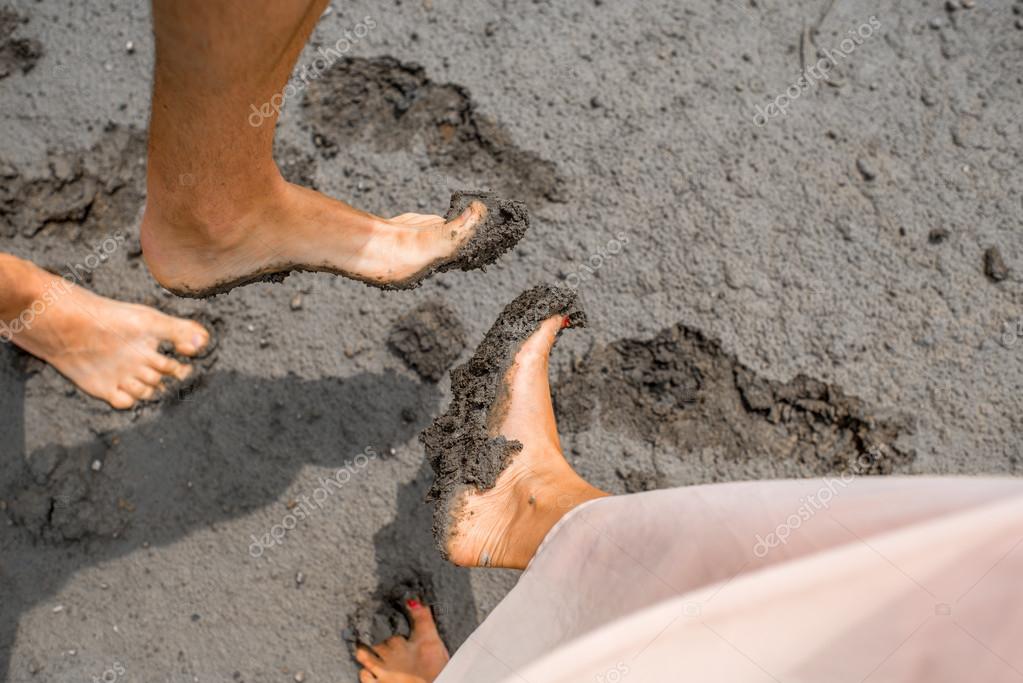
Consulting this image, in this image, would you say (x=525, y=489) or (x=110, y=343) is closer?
(x=525, y=489)

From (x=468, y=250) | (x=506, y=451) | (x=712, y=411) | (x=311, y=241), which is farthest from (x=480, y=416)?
(x=712, y=411)

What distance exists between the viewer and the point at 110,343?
2.18 m

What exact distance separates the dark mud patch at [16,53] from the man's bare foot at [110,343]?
0.68 meters

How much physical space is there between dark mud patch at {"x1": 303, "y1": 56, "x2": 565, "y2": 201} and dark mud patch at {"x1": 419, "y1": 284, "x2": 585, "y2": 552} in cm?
49

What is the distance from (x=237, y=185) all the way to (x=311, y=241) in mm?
230

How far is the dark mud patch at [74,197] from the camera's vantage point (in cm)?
229

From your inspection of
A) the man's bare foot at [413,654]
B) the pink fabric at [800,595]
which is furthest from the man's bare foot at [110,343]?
the pink fabric at [800,595]

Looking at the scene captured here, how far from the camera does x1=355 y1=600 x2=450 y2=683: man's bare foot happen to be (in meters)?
2.10

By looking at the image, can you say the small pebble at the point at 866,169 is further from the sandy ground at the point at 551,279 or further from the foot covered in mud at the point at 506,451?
the foot covered in mud at the point at 506,451

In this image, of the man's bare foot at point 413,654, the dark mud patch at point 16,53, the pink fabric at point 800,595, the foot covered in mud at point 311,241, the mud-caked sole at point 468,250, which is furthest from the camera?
the dark mud patch at point 16,53

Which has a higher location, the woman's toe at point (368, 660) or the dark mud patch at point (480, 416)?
the dark mud patch at point (480, 416)

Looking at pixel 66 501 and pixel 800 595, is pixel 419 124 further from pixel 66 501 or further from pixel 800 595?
pixel 800 595

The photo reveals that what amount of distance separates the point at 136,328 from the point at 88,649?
3.03 feet

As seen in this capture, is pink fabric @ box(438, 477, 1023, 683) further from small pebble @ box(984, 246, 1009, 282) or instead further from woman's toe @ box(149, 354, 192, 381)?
woman's toe @ box(149, 354, 192, 381)
